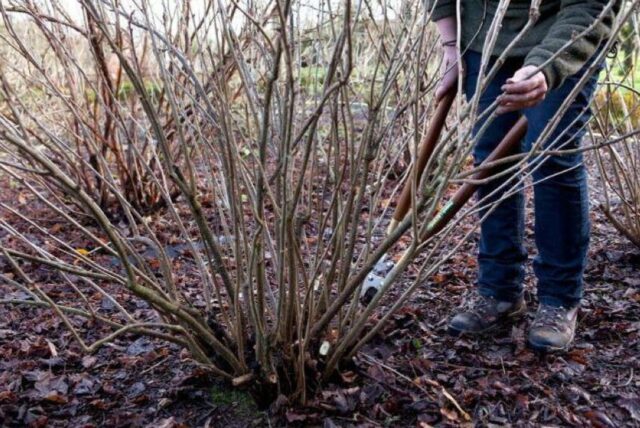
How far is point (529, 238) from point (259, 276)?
6.84 ft

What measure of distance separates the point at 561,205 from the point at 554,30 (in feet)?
1.78

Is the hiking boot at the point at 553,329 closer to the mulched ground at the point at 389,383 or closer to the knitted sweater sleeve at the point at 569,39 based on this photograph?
the mulched ground at the point at 389,383

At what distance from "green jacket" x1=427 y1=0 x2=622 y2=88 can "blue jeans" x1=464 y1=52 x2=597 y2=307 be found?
0.11 meters

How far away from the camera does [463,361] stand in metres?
2.04

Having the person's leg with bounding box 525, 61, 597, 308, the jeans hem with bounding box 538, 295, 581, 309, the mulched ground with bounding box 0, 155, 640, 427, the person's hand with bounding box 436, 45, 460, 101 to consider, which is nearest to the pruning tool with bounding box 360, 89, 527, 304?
the person's hand with bounding box 436, 45, 460, 101

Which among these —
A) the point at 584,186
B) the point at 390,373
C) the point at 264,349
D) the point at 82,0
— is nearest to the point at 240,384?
the point at 264,349

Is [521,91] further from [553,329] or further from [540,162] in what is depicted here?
[553,329]

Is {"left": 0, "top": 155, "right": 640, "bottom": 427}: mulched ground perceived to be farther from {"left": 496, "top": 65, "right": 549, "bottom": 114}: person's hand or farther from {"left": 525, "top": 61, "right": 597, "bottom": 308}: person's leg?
{"left": 496, "top": 65, "right": 549, "bottom": 114}: person's hand

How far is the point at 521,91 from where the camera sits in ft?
4.96

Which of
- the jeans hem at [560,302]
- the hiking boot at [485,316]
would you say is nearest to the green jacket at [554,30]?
the jeans hem at [560,302]

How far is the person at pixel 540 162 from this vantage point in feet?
5.58

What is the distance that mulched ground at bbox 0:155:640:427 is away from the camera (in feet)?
5.75

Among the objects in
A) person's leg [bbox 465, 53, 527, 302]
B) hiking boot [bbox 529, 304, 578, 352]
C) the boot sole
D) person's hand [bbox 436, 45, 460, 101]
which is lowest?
the boot sole

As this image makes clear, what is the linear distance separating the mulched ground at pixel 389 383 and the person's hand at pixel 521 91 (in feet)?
2.72
